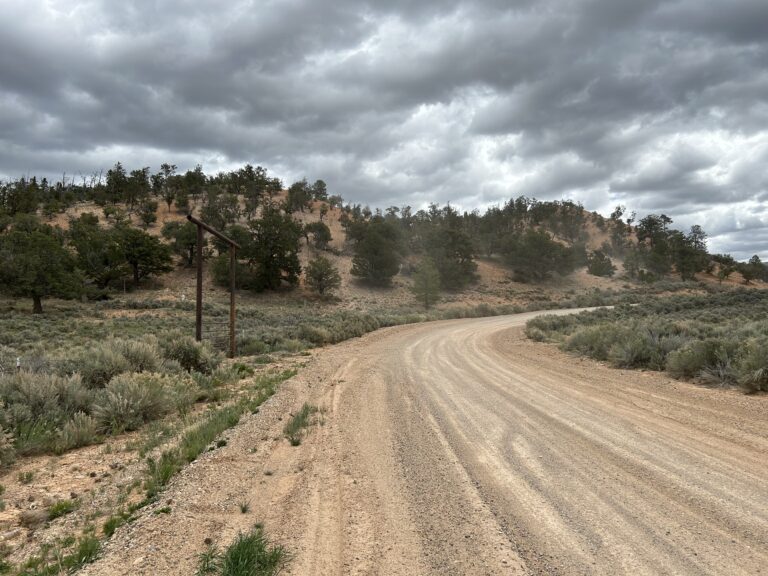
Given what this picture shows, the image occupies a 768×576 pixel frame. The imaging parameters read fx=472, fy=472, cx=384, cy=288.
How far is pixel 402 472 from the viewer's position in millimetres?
5430

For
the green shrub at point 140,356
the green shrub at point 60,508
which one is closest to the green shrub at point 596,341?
the green shrub at point 140,356

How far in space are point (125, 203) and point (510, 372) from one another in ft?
283

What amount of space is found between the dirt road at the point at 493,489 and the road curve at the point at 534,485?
2cm

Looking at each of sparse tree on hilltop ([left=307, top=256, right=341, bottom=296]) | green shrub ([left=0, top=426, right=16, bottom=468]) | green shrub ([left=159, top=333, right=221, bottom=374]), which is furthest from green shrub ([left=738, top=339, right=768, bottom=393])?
sparse tree on hilltop ([left=307, top=256, right=341, bottom=296])

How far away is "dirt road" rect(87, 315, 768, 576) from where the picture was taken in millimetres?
3643

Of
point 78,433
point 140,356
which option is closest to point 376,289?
point 140,356

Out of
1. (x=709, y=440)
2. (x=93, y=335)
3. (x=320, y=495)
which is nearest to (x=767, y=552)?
(x=709, y=440)

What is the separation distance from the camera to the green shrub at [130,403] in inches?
320

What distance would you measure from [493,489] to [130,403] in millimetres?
6652

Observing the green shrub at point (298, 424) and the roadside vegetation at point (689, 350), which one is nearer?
the green shrub at point (298, 424)

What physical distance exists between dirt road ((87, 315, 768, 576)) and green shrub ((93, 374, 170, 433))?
2092 mm

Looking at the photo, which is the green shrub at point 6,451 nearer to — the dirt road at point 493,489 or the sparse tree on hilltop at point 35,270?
the dirt road at point 493,489

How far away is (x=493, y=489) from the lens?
4836mm

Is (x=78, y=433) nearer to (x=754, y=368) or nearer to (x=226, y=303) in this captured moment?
(x=754, y=368)
